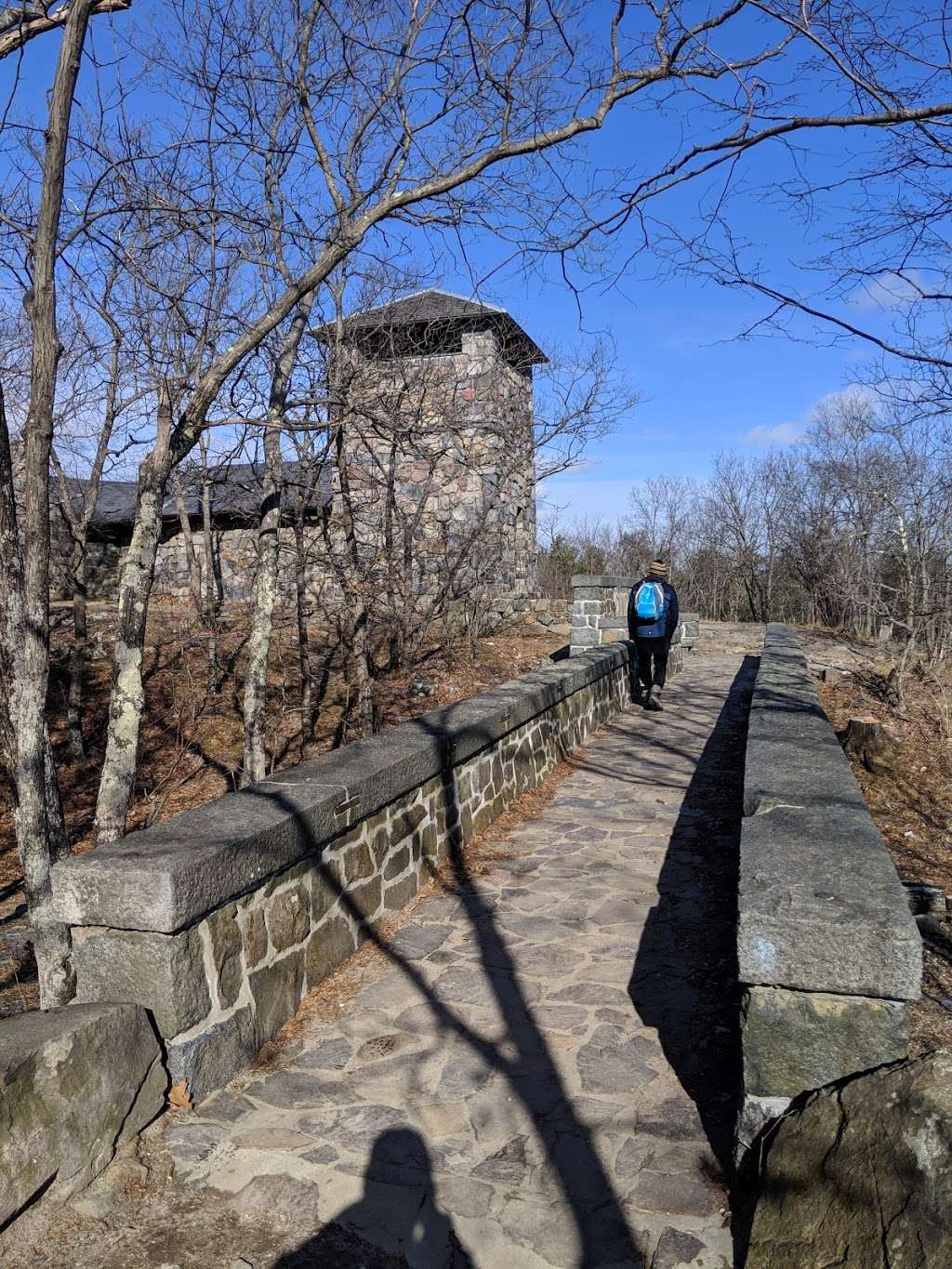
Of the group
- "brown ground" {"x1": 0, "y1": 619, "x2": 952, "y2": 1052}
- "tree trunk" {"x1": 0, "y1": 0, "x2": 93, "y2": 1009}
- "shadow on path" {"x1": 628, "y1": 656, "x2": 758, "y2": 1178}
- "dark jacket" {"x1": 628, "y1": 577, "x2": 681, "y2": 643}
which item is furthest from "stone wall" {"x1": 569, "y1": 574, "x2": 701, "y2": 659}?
→ "tree trunk" {"x1": 0, "y1": 0, "x2": 93, "y2": 1009}

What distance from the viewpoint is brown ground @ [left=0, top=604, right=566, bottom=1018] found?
31.6 ft

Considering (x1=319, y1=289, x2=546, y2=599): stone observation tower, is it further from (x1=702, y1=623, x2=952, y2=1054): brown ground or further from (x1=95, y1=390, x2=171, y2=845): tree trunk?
(x1=702, y1=623, x2=952, y2=1054): brown ground

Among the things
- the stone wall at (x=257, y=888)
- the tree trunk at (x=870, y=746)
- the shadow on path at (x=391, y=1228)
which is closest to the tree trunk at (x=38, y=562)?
the stone wall at (x=257, y=888)

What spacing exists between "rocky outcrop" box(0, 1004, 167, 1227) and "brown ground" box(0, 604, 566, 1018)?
5.00 m

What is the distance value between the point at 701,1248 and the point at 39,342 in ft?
13.1

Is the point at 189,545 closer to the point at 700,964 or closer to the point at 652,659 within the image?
the point at 652,659

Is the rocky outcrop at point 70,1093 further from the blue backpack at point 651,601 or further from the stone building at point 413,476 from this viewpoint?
the blue backpack at point 651,601

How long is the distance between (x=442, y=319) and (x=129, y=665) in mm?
6852

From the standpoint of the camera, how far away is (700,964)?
13.5 ft

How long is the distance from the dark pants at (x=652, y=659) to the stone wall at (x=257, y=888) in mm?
5253

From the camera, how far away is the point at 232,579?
66.7 feet

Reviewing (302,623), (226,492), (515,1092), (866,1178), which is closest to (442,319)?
(302,623)

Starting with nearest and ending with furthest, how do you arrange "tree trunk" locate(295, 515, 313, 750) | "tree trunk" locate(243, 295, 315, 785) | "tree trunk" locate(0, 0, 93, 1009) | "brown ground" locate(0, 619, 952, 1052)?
1. "tree trunk" locate(0, 0, 93, 1009)
2. "brown ground" locate(0, 619, 952, 1052)
3. "tree trunk" locate(243, 295, 315, 785)
4. "tree trunk" locate(295, 515, 313, 750)

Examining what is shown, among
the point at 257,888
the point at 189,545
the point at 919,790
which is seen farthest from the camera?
the point at 189,545
